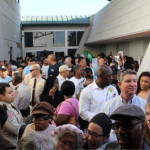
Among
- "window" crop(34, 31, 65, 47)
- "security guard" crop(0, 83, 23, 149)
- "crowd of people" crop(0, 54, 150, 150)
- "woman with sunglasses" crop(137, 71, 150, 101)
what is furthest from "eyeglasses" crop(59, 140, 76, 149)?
"window" crop(34, 31, 65, 47)

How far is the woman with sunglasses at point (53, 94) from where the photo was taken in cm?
594

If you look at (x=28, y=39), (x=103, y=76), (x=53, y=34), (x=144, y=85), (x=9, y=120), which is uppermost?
(x=53, y=34)

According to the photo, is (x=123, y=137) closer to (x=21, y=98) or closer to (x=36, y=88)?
(x=21, y=98)

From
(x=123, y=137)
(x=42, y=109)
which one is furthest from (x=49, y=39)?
(x=123, y=137)

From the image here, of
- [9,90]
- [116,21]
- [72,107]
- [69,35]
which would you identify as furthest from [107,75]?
[69,35]

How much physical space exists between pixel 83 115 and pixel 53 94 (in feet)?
5.77

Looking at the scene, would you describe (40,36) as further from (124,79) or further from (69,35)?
(124,79)

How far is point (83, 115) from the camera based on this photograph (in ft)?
14.4

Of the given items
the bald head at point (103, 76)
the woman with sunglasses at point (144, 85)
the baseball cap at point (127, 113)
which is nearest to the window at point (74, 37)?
the woman with sunglasses at point (144, 85)

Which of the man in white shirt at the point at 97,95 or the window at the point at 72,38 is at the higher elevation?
the window at the point at 72,38

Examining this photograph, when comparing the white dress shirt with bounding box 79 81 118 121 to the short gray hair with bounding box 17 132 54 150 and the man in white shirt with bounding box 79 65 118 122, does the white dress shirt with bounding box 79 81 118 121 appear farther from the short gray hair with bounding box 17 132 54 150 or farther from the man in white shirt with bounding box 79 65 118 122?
the short gray hair with bounding box 17 132 54 150

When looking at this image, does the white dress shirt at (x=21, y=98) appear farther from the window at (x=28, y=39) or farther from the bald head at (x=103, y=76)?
the window at (x=28, y=39)

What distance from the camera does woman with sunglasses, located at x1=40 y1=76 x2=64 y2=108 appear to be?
234 inches

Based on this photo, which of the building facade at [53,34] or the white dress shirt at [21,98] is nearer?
the white dress shirt at [21,98]
